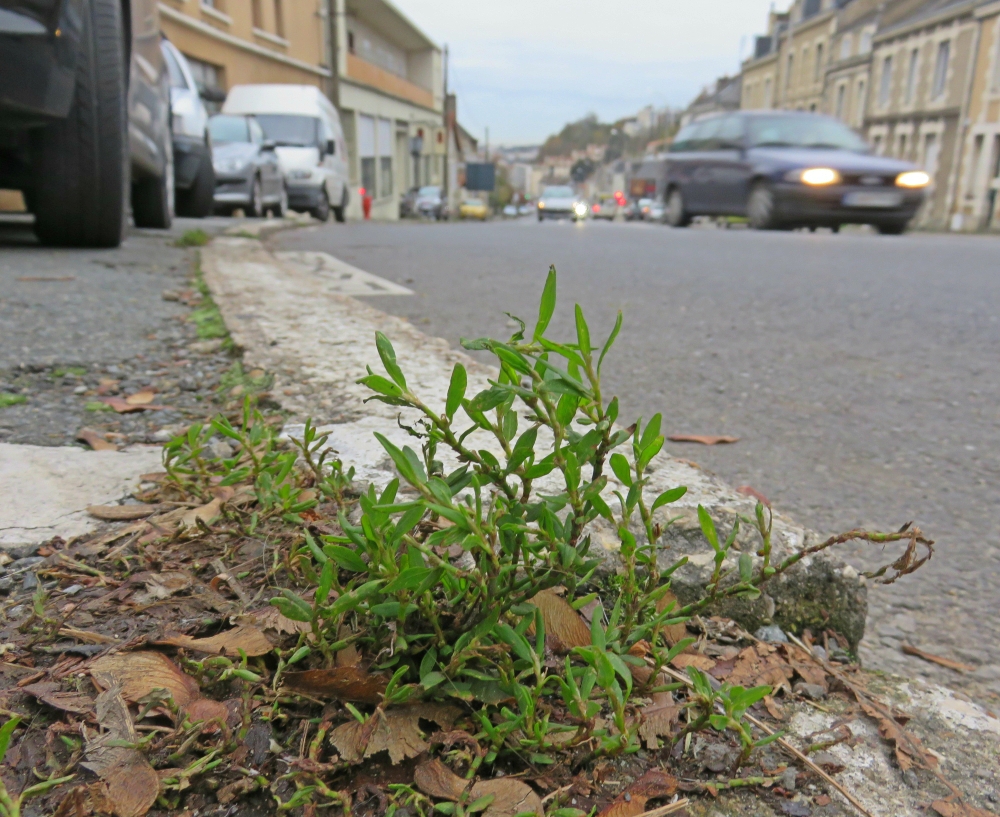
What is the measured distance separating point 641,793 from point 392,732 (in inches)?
9.7

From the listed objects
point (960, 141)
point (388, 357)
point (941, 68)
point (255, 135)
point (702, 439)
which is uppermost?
point (941, 68)

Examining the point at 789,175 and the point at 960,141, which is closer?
the point at 789,175

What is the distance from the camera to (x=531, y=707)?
0.81m

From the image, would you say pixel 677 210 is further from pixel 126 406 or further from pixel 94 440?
pixel 94 440

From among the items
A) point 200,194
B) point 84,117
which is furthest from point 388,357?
point 200,194

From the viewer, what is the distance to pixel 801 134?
11.3 meters

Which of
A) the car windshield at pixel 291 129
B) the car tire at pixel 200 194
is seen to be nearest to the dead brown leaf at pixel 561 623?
the car tire at pixel 200 194

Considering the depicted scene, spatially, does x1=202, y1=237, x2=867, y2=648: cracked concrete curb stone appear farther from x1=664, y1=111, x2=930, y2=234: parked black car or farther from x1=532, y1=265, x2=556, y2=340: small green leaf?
x1=664, y1=111, x2=930, y2=234: parked black car

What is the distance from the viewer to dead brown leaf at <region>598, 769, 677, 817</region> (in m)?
0.79

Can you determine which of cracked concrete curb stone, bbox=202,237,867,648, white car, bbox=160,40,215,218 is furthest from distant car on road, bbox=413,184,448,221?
cracked concrete curb stone, bbox=202,237,867,648

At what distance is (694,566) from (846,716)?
10.9 inches

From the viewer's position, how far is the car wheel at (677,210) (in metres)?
12.8

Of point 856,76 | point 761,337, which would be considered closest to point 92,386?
point 761,337

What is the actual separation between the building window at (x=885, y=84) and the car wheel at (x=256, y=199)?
1242 inches
